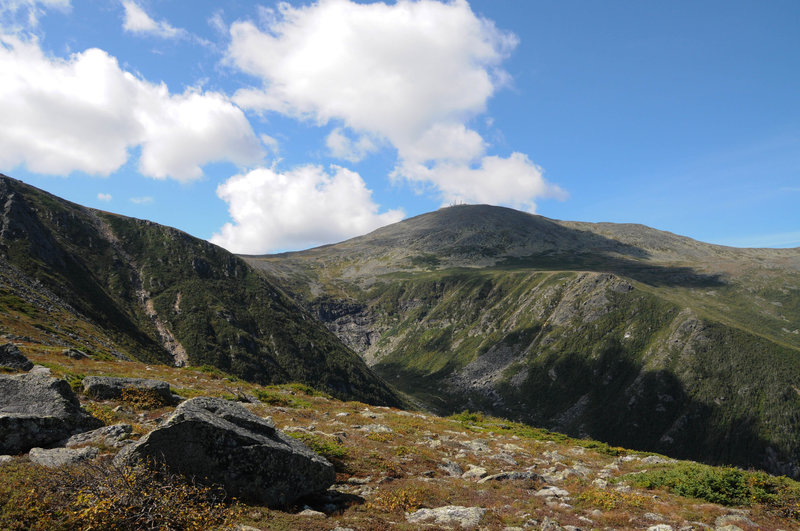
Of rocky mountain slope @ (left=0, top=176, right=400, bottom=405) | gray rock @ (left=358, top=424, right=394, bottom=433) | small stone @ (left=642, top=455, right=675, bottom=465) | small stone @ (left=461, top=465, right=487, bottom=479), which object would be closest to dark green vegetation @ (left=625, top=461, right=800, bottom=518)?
small stone @ (left=461, top=465, right=487, bottom=479)

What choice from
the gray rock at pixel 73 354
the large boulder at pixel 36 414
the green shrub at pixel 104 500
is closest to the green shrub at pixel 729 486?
the green shrub at pixel 104 500

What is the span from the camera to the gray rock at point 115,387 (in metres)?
18.8

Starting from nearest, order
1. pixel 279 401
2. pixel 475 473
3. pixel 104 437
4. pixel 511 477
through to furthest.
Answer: pixel 104 437
pixel 511 477
pixel 475 473
pixel 279 401

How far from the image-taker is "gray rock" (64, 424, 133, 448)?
12148 millimetres

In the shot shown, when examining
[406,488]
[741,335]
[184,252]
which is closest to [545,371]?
[741,335]

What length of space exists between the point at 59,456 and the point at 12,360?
1687 cm

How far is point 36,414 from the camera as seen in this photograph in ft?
39.7

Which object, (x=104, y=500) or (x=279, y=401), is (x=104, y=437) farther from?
(x=279, y=401)

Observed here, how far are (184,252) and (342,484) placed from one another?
179840 mm

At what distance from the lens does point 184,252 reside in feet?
547

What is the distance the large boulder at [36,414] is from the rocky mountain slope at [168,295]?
89.0 meters

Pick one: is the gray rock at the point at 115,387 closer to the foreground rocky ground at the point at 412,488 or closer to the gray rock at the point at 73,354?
the foreground rocky ground at the point at 412,488

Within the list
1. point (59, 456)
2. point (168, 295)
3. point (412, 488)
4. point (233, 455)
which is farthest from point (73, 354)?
point (168, 295)

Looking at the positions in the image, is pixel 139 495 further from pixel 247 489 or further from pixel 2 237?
pixel 2 237
